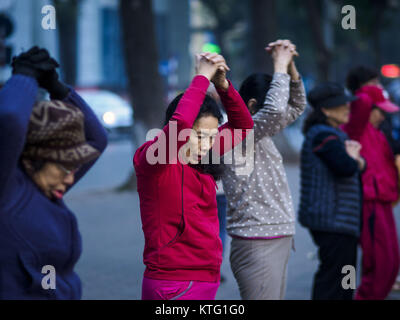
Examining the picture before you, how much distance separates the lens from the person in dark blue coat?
2287 millimetres

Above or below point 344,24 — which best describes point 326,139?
below

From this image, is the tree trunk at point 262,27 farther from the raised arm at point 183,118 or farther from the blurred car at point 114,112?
the raised arm at point 183,118

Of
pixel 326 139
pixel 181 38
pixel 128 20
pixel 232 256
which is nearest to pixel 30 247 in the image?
pixel 232 256

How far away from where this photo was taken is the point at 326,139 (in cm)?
464

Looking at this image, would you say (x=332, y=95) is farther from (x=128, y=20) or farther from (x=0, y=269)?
(x=128, y=20)

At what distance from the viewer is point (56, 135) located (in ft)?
7.86

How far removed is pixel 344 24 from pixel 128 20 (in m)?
7.65

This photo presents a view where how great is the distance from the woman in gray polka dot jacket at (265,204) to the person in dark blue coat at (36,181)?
1.25 m

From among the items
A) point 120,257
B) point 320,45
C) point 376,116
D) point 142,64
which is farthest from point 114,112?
point 376,116

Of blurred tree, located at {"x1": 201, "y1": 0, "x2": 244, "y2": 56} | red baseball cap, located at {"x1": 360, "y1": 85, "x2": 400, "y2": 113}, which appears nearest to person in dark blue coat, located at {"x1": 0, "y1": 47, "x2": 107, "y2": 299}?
red baseball cap, located at {"x1": 360, "y1": 85, "x2": 400, "y2": 113}

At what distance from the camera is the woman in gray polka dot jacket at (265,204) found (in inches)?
141

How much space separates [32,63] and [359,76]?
12.4ft
